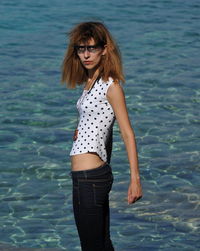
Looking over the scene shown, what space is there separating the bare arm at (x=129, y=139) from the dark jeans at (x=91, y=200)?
18 centimetres

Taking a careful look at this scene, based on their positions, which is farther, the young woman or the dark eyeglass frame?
the dark eyeglass frame

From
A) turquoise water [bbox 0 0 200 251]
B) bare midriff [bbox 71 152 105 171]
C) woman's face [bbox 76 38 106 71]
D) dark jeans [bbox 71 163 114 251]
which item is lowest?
turquoise water [bbox 0 0 200 251]

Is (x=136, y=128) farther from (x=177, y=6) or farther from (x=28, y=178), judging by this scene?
(x=177, y=6)

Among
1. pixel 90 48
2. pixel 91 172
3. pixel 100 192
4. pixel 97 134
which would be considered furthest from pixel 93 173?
pixel 90 48

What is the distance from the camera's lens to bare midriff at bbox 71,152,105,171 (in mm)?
4684

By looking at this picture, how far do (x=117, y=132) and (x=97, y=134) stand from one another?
5.99 meters

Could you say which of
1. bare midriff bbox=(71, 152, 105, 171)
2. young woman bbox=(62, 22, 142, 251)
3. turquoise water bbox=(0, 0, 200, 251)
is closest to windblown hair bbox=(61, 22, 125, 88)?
young woman bbox=(62, 22, 142, 251)

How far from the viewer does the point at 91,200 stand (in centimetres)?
462

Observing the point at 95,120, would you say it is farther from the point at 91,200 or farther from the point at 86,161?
the point at 91,200

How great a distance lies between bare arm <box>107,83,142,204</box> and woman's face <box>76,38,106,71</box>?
265 millimetres

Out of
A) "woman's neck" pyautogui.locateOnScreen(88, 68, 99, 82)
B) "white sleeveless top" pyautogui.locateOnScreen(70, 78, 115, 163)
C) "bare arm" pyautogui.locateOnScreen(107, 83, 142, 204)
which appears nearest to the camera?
"bare arm" pyautogui.locateOnScreen(107, 83, 142, 204)

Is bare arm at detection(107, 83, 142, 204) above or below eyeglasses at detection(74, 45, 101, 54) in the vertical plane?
below

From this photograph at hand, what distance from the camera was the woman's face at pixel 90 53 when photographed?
4734 millimetres

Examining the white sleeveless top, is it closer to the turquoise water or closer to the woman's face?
the woman's face
